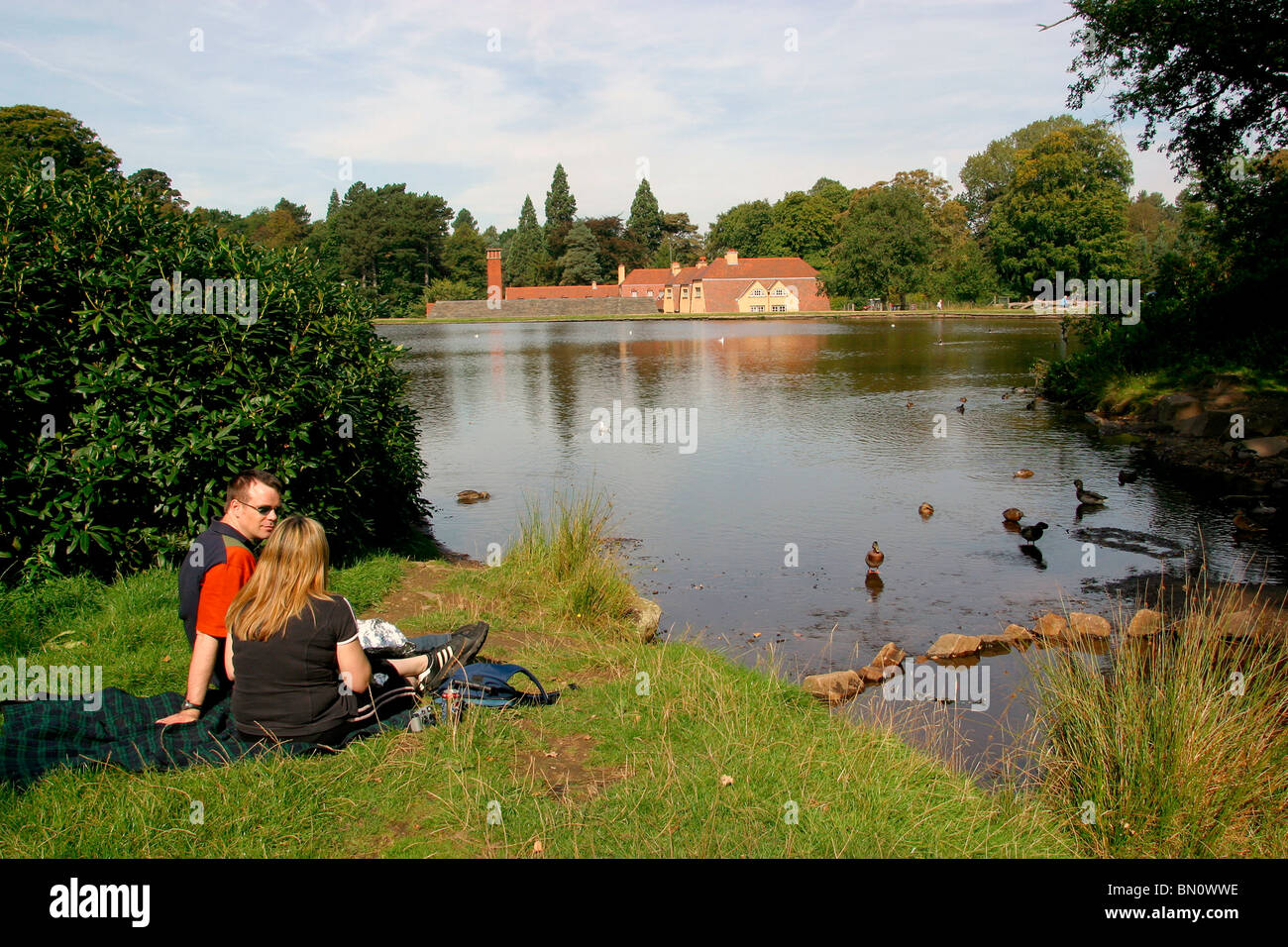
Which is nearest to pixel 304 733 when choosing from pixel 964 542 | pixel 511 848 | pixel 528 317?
pixel 511 848

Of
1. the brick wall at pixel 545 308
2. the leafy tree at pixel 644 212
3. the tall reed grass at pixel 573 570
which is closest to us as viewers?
the tall reed grass at pixel 573 570

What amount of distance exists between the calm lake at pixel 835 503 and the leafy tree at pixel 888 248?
6321 centimetres

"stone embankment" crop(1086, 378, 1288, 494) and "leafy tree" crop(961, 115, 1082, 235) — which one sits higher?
"leafy tree" crop(961, 115, 1082, 235)

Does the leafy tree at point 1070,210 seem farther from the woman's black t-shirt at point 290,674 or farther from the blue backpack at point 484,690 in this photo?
the woman's black t-shirt at point 290,674

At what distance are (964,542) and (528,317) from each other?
99.8m

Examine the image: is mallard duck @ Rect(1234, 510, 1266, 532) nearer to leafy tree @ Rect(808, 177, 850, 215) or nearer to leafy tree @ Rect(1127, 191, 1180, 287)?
leafy tree @ Rect(1127, 191, 1180, 287)

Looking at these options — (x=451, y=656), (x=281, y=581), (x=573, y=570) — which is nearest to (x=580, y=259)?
(x=573, y=570)

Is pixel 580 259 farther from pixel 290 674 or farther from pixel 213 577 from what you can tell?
pixel 290 674

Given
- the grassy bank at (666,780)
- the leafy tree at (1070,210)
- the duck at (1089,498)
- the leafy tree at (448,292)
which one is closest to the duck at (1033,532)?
the duck at (1089,498)

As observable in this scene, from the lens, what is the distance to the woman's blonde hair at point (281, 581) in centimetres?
456

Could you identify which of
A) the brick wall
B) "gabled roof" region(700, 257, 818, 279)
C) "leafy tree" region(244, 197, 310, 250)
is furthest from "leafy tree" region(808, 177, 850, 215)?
"leafy tree" region(244, 197, 310, 250)

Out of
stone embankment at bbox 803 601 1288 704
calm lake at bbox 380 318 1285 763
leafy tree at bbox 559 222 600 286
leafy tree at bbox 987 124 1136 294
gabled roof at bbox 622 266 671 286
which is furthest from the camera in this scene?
gabled roof at bbox 622 266 671 286

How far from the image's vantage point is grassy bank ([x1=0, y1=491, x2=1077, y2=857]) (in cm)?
395

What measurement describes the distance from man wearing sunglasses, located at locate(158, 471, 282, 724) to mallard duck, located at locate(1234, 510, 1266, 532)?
523 inches
